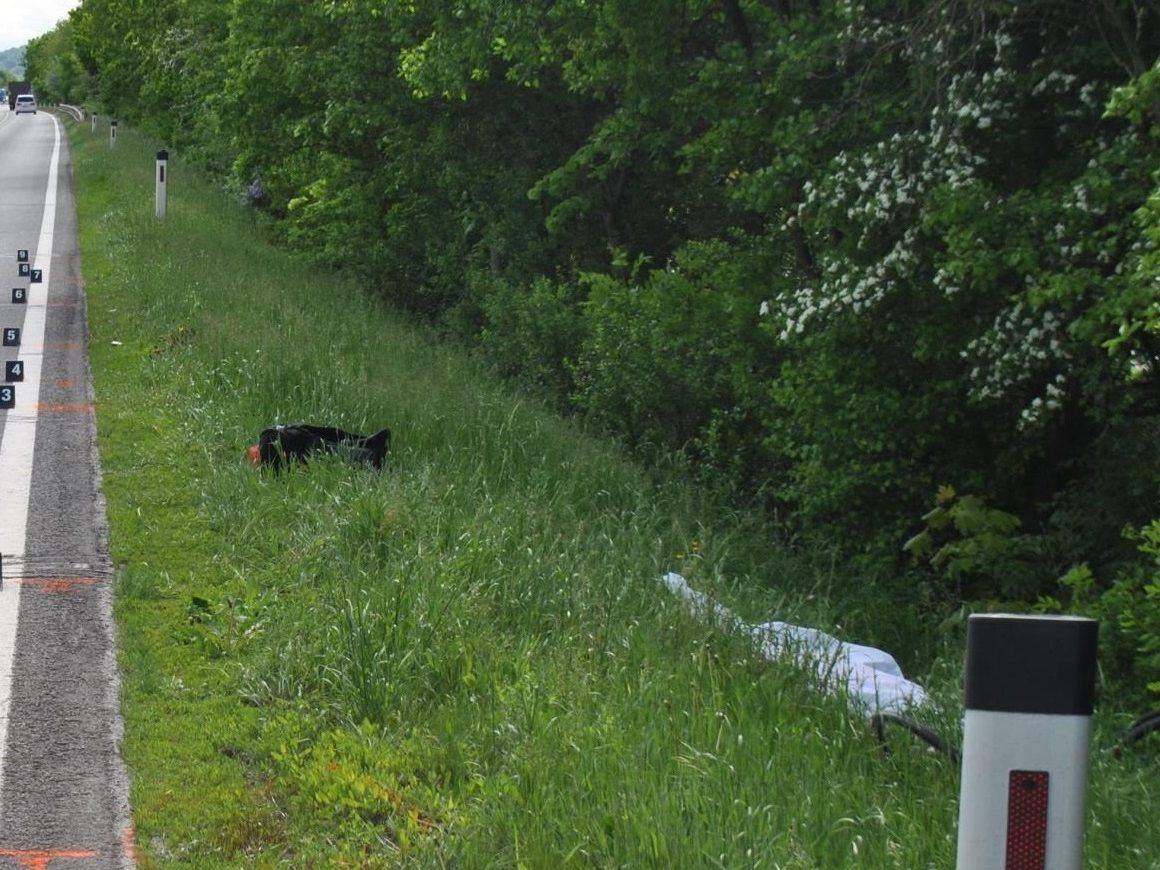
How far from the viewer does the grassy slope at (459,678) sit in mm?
4352

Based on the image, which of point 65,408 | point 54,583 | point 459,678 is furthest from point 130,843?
point 65,408

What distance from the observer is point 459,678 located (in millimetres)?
5770

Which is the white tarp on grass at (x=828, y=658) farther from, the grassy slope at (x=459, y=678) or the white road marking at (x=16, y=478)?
the white road marking at (x=16, y=478)

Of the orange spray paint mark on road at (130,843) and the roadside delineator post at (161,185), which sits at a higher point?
the roadside delineator post at (161,185)

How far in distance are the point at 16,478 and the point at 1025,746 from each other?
833 centimetres

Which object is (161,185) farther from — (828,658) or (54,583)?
(828,658)

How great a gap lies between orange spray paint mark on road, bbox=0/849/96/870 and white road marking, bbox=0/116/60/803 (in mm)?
482

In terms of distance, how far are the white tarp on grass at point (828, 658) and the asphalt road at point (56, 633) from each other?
95.8 inches

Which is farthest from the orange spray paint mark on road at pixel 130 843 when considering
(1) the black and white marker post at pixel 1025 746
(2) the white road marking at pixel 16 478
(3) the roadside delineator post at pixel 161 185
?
(3) the roadside delineator post at pixel 161 185

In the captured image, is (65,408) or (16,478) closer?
(16,478)

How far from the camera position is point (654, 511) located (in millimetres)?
9430

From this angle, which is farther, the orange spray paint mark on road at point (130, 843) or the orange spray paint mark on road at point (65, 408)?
the orange spray paint mark on road at point (65, 408)

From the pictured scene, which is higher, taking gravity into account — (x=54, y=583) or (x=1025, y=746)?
(x=1025, y=746)

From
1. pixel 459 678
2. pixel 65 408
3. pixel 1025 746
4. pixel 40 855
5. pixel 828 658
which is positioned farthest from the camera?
pixel 65 408
